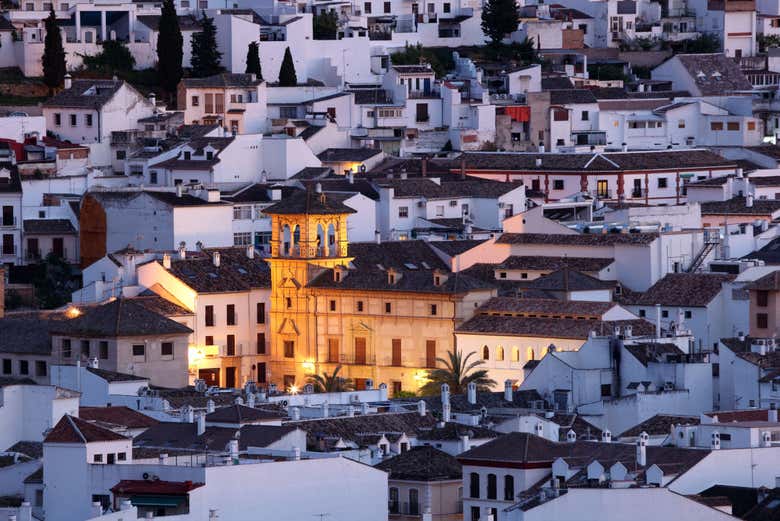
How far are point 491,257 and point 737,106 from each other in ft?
93.2

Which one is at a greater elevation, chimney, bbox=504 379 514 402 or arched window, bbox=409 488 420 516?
chimney, bbox=504 379 514 402

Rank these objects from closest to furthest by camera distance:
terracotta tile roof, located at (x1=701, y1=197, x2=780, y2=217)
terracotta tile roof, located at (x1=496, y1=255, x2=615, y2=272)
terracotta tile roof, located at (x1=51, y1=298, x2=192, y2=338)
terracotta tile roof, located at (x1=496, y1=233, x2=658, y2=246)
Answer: terracotta tile roof, located at (x1=51, y1=298, x2=192, y2=338), terracotta tile roof, located at (x1=496, y1=255, x2=615, y2=272), terracotta tile roof, located at (x1=496, y1=233, x2=658, y2=246), terracotta tile roof, located at (x1=701, y1=197, x2=780, y2=217)

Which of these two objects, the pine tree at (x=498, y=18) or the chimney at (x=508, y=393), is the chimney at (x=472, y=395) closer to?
the chimney at (x=508, y=393)

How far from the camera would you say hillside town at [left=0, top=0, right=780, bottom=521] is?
7362cm

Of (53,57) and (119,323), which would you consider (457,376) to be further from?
(53,57)

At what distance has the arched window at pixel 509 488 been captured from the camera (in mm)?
72750

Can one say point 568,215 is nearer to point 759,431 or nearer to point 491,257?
point 491,257

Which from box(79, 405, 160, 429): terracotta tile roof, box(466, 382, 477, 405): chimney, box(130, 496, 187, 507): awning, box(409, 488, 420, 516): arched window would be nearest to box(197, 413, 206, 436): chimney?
box(79, 405, 160, 429): terracotta tile roof

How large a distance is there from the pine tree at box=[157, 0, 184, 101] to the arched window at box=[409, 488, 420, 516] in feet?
170

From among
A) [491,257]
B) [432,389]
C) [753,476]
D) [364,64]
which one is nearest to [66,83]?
[364,64]

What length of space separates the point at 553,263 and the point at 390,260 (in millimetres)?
4329

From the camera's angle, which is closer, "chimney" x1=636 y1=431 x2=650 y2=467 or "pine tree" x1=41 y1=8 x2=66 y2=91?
"chimney" x1=636 y1=431 x2=650 y2=467

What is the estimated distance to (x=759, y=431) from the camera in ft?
250

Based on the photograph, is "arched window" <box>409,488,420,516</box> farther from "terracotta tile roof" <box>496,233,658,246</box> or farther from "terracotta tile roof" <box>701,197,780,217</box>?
"terracotta tile roof" <box>701,197,780,217</box>
